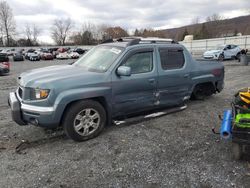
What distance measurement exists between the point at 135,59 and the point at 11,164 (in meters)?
2.80

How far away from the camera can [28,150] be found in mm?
3695

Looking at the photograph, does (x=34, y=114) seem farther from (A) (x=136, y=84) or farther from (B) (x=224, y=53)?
(B) (x=224, y=53)

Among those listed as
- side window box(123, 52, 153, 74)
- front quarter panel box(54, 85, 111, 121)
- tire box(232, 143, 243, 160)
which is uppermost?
side window box(123, 52, 153, 74)

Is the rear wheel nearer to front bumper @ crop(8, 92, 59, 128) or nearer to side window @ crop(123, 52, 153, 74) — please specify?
side window @ crop(123, 52, 153, 74)

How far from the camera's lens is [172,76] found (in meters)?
4.93

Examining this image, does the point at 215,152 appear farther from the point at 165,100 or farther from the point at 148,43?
the point at 148,43

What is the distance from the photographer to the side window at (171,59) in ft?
16.0

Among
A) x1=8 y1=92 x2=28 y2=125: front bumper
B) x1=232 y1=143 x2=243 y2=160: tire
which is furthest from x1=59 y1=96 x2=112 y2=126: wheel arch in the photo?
x1=232 y1=143 x2=243 y2=160: tire

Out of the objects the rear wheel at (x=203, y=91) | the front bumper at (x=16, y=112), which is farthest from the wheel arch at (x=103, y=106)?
the rear wheel at (x=203, y=91)

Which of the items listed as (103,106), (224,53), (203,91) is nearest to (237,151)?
(103,106)

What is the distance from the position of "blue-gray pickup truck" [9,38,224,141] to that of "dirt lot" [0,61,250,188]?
0.39 m

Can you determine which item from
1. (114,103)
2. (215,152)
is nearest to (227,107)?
(215,152)

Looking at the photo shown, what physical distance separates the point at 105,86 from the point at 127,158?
52.1 inches

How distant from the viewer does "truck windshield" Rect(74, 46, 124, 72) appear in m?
4.27
